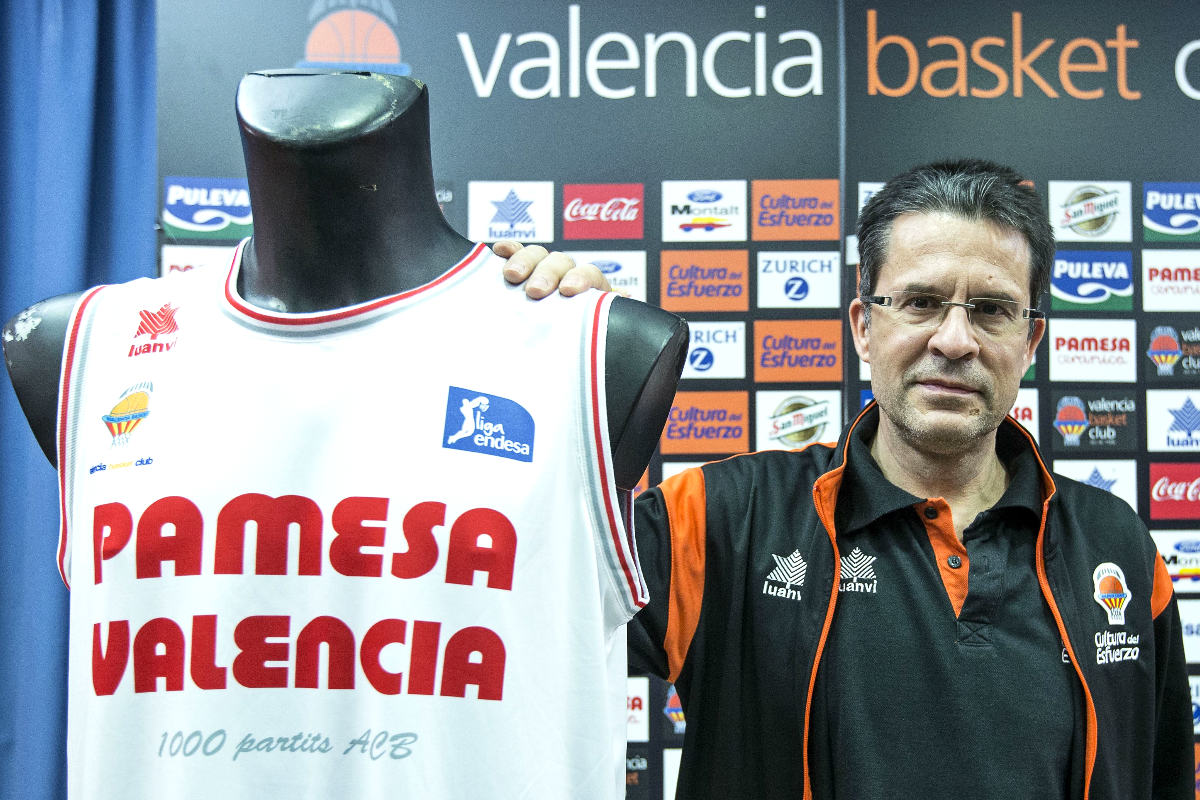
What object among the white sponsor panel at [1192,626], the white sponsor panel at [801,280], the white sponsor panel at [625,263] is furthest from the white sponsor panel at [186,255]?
the white sponsor panel at [1192,626]

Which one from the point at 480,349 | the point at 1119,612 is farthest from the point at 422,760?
the point at 1119,612

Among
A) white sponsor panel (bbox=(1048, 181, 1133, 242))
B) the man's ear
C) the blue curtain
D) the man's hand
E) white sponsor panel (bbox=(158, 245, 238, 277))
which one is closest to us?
the man's hand

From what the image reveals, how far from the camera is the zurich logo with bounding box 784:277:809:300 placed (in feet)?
9.30

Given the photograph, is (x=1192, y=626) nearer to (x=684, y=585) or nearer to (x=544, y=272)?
(x=684, y=585)

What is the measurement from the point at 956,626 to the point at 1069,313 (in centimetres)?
193

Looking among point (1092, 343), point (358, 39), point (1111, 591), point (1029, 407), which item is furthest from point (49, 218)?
point (1092, 343)

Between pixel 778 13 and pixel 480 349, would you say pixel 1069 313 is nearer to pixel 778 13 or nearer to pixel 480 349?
pixel 778 13

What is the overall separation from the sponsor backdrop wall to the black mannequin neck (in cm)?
186

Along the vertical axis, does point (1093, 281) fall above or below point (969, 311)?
above

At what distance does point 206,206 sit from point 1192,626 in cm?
321

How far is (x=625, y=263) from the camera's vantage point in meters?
2.87

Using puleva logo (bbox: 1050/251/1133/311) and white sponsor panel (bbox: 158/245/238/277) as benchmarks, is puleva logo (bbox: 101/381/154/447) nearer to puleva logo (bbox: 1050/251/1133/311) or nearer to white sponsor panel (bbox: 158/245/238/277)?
white sponsor panel (bbox: 158/245/238/277)

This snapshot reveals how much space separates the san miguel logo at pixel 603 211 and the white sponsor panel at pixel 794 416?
645 millimetres

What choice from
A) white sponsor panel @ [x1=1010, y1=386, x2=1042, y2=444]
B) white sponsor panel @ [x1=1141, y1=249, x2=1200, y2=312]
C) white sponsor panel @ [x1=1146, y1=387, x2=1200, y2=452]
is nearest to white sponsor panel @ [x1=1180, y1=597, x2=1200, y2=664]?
white sponsor panel @ [x1=1146, y1=387, x2=1200, y2=452]
